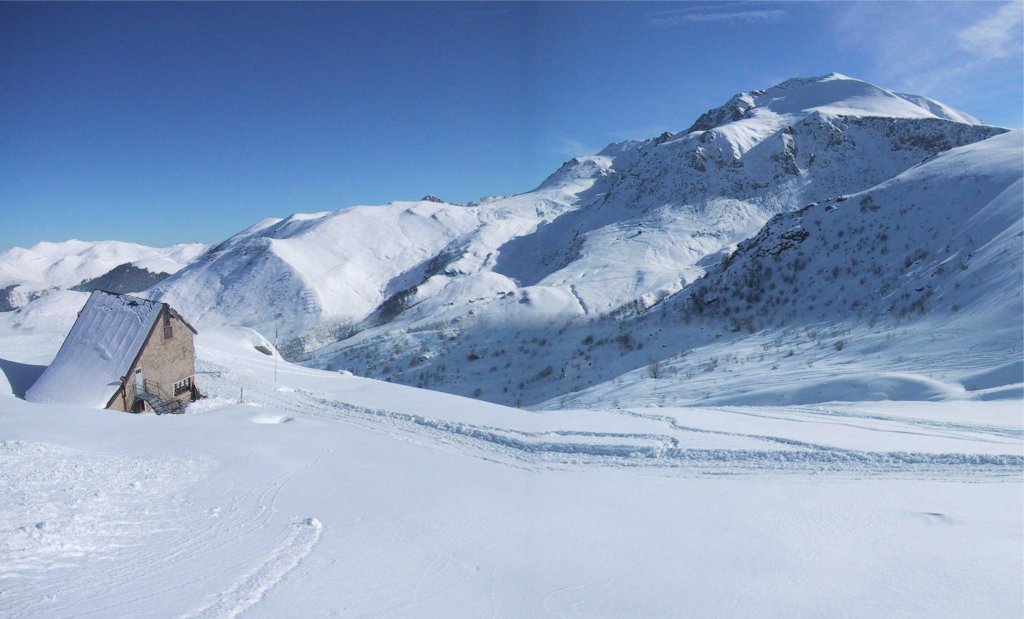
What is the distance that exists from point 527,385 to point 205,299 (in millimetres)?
56740

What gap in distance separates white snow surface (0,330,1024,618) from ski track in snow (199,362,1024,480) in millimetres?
38

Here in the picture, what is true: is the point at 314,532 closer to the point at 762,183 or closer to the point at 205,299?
the point at 762,183

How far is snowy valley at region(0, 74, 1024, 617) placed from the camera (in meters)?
4.18

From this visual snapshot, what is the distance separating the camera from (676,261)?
47625 millimetres

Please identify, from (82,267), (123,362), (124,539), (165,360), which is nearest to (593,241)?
(165,360)

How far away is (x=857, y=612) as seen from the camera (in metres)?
3.67

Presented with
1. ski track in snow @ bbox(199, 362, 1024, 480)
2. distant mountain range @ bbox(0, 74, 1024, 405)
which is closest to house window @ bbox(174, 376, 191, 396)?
ski track in snow @ bbox(199, 362, 1024, 480)

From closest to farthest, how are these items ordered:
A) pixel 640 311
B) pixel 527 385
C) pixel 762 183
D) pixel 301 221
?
pixel 527 385, pixel 640 311, pixel 762 183, pixel 301 221

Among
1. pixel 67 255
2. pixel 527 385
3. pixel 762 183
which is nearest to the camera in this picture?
pixel 527 385

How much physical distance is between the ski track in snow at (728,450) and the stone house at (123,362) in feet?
24.1

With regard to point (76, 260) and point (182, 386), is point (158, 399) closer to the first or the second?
point (182, 386)

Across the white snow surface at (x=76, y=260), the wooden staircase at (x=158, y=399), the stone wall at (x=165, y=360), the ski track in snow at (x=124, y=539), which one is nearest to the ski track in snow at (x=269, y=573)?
the ski track in snow at (x=124, y=539)

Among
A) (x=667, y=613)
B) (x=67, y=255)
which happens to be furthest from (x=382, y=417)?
(x=67, y=255)

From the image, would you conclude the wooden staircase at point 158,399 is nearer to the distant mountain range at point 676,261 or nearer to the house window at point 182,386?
the house window at point 182,386
